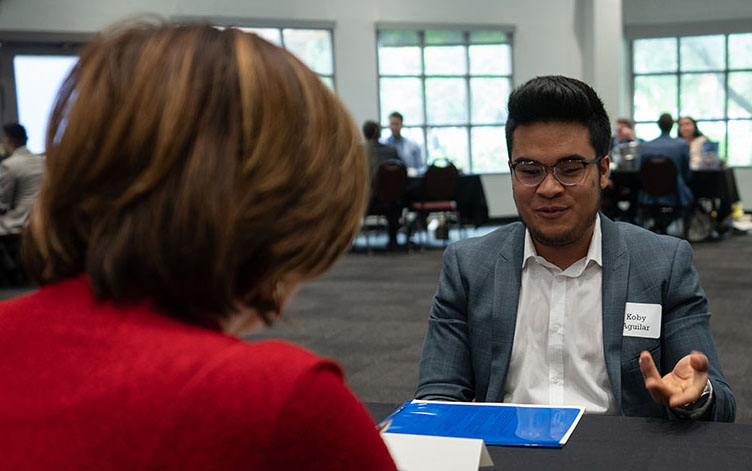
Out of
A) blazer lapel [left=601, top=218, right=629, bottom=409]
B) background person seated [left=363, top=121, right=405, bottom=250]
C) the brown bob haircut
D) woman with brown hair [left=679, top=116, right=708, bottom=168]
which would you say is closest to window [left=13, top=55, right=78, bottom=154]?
background person seated [left=363, top=121, right=405, bottom=250]

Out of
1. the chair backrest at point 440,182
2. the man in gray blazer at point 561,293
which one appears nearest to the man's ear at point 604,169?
the man in gray blazer at point 561,293

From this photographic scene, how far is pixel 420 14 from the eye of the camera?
36.6 ft

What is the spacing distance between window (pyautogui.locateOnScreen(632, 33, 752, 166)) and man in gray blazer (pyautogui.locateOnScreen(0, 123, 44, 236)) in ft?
30.1

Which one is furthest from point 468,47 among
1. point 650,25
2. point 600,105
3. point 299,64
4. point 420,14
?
point 299,64

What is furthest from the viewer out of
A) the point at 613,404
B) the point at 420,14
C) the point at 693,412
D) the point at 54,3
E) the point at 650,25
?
the point at 650,25

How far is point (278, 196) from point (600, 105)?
117 centimetres

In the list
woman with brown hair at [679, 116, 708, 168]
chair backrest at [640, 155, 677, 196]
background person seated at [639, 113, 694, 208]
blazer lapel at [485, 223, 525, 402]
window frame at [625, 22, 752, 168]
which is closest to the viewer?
blazer lapel at [485, 223, 525, 402]

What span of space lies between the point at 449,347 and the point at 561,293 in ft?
0.84

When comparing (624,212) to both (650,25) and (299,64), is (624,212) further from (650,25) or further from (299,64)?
(299,64)

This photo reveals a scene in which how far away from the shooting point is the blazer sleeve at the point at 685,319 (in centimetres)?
140

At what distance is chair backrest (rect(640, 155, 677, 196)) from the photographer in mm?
7812

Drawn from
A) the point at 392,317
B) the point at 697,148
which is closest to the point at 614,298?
the point at 392,317

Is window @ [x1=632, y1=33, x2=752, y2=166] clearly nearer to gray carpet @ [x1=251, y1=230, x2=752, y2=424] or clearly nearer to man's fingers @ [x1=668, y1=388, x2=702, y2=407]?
gray carpet @ [x1=251, y1=230, x2=752, y2=424]

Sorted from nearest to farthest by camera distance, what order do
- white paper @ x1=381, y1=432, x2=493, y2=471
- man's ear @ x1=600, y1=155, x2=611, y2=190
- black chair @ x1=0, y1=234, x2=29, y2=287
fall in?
white paper @ x1=381, y1=432, x2=493, y2=471 < man's ear @ x1=600, y1=155, x2=611, y2=190 < black chair @ x1=0, y1=234, x2=29, y2=287
